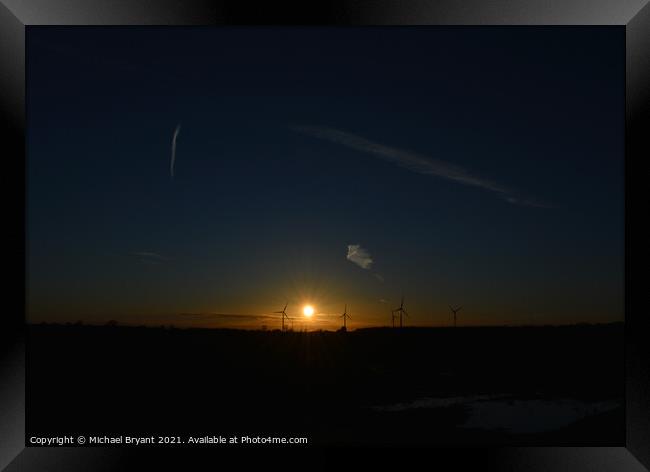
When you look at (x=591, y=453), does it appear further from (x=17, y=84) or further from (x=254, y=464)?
(x=17, y=84)

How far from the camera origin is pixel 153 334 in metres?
5.35

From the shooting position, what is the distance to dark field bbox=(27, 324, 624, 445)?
362 cm

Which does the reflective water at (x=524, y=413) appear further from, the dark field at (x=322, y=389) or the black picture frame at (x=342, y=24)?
the black picture frame at (x=342, y=24)

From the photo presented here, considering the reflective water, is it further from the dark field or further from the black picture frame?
the black picture frame

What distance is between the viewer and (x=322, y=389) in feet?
14.7

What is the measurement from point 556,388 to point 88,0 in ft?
14.5

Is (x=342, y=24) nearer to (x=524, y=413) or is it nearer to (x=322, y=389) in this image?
(x=322, y=389)

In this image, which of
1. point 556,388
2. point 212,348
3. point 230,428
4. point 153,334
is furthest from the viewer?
point 212,348

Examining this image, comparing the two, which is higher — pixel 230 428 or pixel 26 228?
pixel 26 228

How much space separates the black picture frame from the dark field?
4.4 inches

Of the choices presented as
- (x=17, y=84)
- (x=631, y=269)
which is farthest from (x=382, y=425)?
(x=17, y=84)

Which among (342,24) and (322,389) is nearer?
(342,24)

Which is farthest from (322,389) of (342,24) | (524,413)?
(342,24)

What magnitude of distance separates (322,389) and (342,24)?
9.11ft
